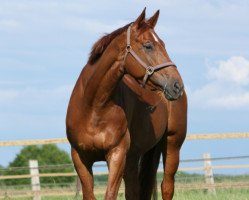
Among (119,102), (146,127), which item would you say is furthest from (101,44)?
(146,127)

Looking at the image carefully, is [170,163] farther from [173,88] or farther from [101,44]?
[173,88]

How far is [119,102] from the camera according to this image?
677 cm

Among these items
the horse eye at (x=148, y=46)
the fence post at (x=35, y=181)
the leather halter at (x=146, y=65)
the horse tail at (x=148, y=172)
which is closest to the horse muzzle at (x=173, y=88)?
the leather halter at (x=146, y=65)

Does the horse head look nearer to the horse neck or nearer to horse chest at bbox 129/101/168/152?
the horse neck

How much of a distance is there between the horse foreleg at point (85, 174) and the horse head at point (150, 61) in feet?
3.51

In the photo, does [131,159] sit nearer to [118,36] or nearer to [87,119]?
[87,119]

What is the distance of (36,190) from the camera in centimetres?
1561

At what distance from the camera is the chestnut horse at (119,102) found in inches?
242

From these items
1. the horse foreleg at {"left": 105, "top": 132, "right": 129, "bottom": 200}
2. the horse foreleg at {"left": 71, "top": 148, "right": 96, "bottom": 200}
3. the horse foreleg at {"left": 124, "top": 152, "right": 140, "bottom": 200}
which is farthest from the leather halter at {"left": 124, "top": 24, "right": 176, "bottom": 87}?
the horse foreleg at {"left": 124, "top": 152, "right": 140, "bottom": 200}

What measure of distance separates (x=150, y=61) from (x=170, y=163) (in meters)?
2.51

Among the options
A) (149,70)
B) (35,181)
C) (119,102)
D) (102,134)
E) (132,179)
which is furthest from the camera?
(35,181)

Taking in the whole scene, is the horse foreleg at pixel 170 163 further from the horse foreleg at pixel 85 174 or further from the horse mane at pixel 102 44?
the horse mane at pixel 102 44

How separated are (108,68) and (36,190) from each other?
9.62m

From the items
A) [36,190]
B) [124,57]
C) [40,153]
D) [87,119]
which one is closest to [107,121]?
[87,119]
